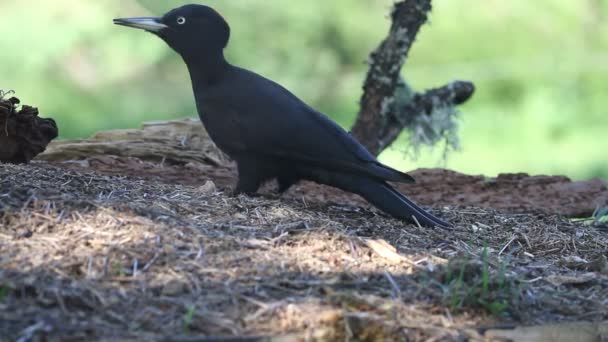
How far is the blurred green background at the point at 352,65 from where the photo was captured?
30.7 ft

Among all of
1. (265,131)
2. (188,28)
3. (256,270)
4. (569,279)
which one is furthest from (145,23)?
(569,279)

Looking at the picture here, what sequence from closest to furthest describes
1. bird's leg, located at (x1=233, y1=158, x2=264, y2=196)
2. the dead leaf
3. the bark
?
the dead leaf
bird's leg, located at (x1=233, y1=158, x2=264, y2=196)
the bark

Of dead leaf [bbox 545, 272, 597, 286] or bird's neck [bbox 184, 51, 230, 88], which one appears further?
bird's neck [bbox 184, 51, 230, 88]

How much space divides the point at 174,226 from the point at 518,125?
688 centimetres

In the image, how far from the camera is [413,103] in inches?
270

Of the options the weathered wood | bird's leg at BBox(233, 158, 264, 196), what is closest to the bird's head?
bird's leg at BBox(233, 158, 264, 196)

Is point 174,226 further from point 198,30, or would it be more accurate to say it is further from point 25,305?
point 198,30

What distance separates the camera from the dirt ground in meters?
3.03

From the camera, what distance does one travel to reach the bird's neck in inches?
200

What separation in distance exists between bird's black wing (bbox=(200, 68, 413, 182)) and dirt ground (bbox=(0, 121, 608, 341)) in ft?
0.83

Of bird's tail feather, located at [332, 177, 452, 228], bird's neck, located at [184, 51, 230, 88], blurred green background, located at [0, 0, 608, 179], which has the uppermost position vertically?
blurred green background, located at [0, 0, 608, 179]

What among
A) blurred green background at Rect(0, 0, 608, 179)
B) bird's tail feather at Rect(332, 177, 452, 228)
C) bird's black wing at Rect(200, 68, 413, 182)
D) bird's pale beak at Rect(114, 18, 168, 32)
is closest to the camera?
bird's tail feather at Rect(332, 177, 452, 228)

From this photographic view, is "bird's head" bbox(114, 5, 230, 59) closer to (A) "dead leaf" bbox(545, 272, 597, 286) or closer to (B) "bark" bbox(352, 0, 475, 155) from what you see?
(B) "bark" bbox(352, 0, 475, 155)

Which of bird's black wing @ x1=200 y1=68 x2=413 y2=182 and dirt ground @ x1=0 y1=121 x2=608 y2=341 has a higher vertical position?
bird's black wing @ x1=200 y1=68 x2=413 y2=182
